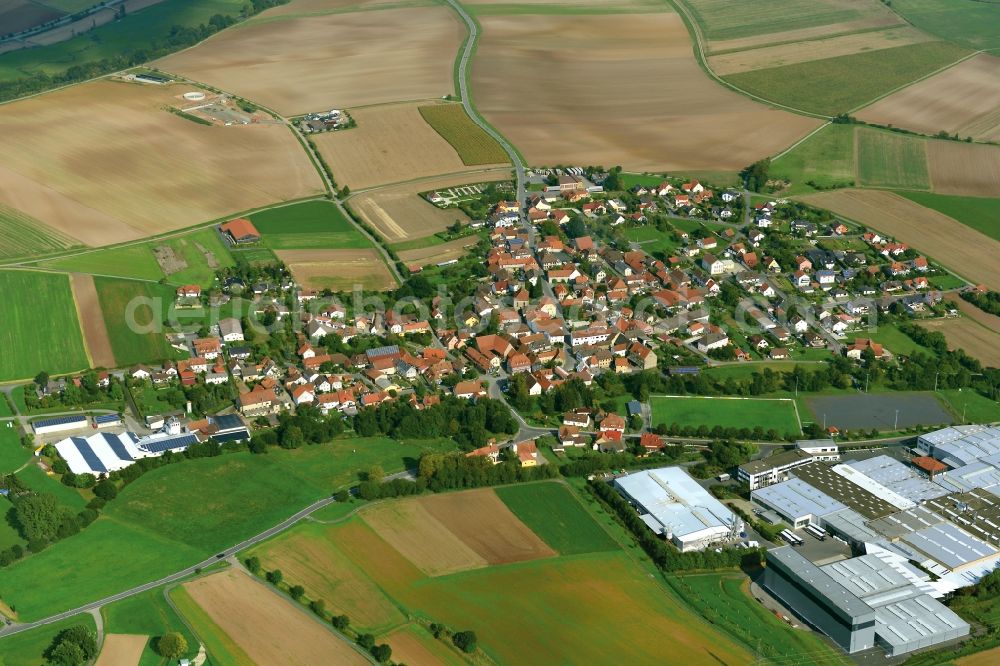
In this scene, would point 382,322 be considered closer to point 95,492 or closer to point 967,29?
point 95,492

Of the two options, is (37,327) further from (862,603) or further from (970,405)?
(970,405)

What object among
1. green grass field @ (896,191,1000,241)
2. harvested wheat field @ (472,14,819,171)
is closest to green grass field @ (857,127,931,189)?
green grass field @ (896,191,1000,241)

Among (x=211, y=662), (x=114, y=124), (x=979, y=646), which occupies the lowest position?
(x=979, y=646)

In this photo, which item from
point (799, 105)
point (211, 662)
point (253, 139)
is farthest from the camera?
point (799, 105)

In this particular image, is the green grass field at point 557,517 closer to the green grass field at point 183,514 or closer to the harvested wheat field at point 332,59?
the green grass field at point 183,514

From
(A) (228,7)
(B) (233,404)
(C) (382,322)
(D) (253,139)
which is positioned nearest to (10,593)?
(B) (233,404)
